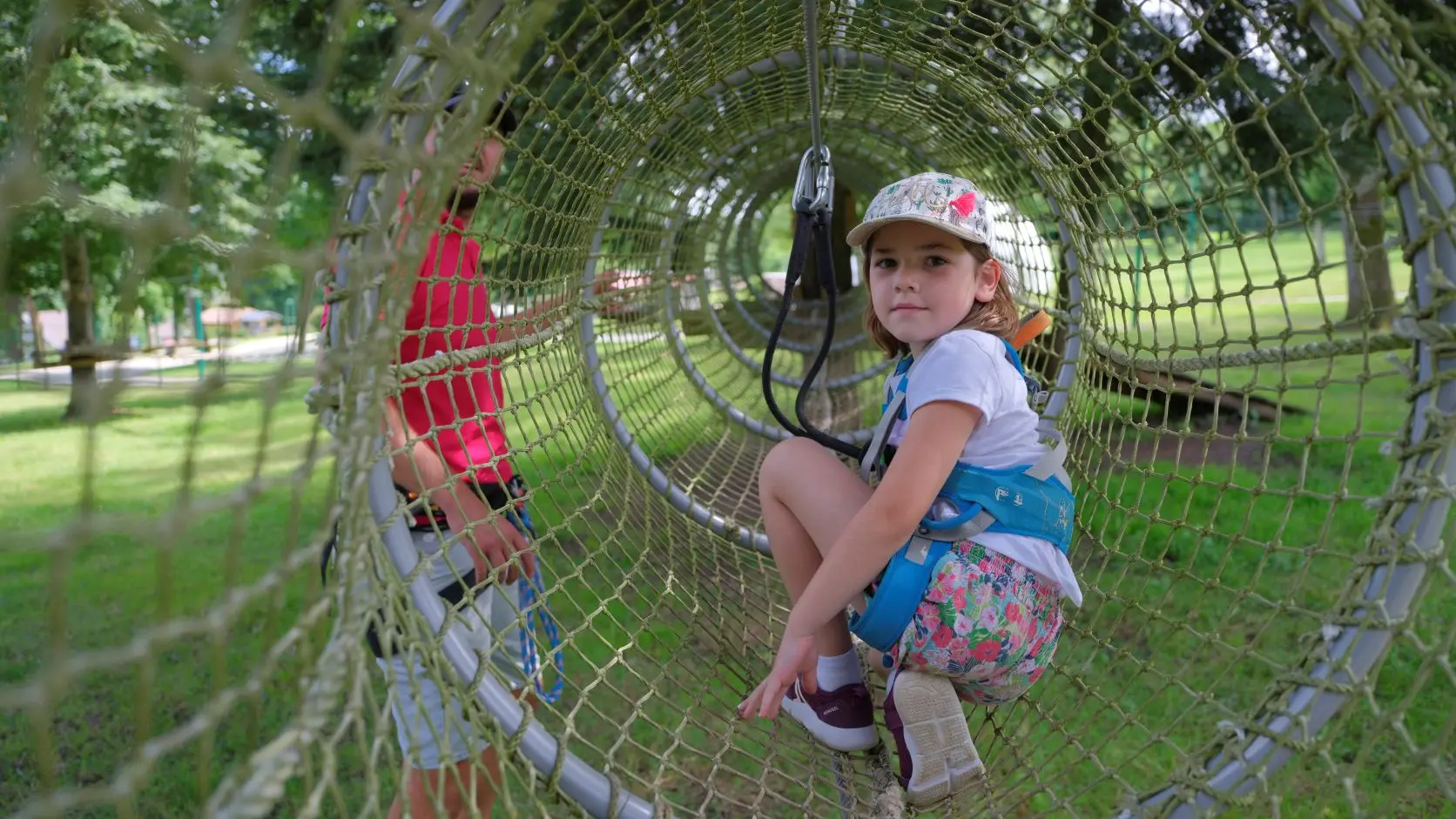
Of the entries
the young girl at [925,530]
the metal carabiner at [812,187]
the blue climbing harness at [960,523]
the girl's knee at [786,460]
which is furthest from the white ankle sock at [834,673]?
the metal carabiner at [812,187]

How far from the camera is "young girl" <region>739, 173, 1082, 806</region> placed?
1270mm

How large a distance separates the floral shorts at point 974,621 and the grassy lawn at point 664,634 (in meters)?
0.16

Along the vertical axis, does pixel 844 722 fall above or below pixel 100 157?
below

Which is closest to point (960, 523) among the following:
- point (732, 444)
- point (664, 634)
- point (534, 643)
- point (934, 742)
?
point (934, 742)

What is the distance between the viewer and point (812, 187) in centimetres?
166

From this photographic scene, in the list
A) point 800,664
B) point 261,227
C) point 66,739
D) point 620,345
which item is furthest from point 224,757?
point 261,227

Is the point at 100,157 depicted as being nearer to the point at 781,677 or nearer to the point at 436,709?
the point at 436,709

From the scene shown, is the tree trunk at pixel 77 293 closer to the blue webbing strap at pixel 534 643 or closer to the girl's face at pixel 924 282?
the blue webbing strap at pixel 534 643

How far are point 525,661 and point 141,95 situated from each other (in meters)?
8.68

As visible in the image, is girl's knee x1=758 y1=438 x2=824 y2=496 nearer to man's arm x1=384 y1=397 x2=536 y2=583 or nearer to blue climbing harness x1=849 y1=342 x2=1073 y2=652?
blue climbing harness x1=849 y1=342 x2=1073 y2=652

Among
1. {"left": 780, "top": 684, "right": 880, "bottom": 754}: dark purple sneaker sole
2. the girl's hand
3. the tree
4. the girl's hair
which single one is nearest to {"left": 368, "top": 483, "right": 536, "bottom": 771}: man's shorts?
the girl's hand

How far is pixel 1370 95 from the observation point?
3.06 ft

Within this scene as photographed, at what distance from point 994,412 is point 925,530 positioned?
18cm

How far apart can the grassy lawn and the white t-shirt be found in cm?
21
